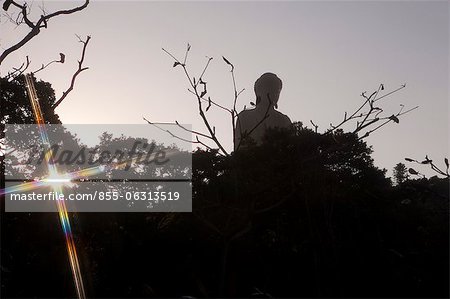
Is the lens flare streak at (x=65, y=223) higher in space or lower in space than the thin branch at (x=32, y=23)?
lower

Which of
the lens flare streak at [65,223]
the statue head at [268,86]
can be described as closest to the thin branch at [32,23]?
the lens flare streak at [65,223]

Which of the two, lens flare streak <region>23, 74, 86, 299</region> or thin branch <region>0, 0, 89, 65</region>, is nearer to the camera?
lens flare streak <region>23, 74, 86, 299</region>

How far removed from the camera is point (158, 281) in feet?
16.8

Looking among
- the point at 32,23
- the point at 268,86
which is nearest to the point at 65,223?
the point at 32,23

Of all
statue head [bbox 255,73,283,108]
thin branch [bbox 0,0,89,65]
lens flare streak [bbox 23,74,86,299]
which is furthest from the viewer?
statue head [bbox 255,73,283,108]

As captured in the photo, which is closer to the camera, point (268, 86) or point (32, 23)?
point (32, 23)

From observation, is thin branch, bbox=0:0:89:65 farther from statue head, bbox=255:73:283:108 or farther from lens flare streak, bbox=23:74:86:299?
statue head, bbox=255:73:283:108

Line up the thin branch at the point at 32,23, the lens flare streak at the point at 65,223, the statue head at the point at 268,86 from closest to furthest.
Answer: the lens flare streak at the point at 65,223 → the thin branch at the point at 32,23 → the statue head at the point at 268,86

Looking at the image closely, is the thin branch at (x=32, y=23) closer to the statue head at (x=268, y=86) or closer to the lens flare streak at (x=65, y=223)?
the lens flare streak at (x=65, y=223)

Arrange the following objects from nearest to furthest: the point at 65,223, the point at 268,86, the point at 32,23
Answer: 1. the point at 65,223
2. the point at 32,23
3. the point at 268,86

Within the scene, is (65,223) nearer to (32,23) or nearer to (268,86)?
(32,23)

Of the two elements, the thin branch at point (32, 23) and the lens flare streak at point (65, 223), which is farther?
the thin branch at point (32, 23)

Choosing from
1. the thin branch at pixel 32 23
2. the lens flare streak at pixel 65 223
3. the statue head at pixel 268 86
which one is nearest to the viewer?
the lens flare streak at pixel 65 223

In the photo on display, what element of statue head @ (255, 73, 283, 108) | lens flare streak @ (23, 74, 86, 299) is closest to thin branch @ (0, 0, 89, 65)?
lens flare streak @ (23, 74, 86, 299)
